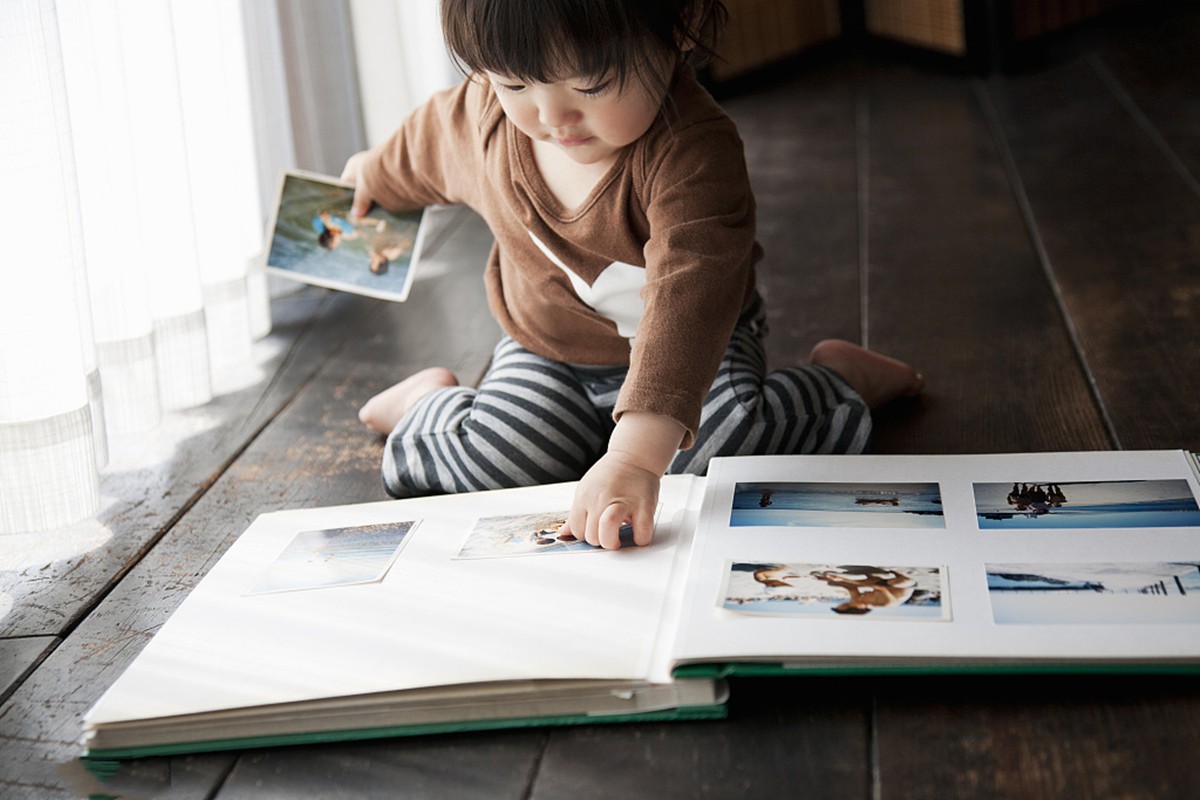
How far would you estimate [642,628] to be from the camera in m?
0.65

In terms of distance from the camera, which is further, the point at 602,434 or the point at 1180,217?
the point at 1180,217

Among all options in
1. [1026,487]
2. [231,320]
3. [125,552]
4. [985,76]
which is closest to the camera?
[1026,487]

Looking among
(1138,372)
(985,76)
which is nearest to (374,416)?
(1138,372)

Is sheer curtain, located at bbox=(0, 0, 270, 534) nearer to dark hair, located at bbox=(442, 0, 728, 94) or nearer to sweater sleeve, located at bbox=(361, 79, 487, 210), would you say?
sweater sleeve, located at bbox=(361, 79, 487, 210)

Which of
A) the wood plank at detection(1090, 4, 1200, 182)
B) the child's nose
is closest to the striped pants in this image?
the child's nose

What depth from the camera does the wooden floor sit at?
2.00ft

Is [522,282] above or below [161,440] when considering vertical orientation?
above

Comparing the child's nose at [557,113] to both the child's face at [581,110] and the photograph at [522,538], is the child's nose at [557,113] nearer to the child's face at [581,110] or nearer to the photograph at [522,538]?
the child's face at [581,110]

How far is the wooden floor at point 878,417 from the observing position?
609 mm

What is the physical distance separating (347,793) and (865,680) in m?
0.27

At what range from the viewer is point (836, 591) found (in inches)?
26.2

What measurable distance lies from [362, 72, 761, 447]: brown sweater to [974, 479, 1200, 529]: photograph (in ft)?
0.65

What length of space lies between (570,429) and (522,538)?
217mm

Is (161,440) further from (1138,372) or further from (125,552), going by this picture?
(1138,372)
